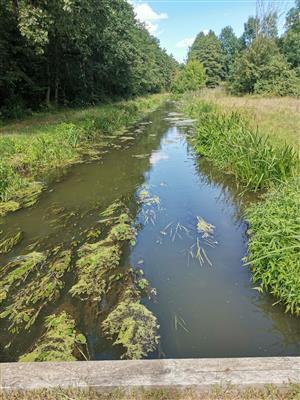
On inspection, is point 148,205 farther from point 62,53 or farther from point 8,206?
point 62,53

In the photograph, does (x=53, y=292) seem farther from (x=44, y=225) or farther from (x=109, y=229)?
(x=44, y=225)

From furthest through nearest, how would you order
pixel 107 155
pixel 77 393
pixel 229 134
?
pixel 107 155, pixel 229 134, pixel 77 393

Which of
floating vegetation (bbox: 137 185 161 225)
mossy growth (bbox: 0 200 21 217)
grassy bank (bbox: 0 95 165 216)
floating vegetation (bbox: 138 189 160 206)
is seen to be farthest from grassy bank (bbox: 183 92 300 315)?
mossy growth (bbox: 0 200 21 217)

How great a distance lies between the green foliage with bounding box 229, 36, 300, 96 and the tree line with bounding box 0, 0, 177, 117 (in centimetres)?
1034

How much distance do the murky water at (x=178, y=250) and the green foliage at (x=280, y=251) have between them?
0.58 feet

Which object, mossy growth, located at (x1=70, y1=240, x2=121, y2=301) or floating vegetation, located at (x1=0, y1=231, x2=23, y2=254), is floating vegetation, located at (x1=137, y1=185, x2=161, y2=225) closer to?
mossy growth, located at (x1=70, y1=240, x2=121, y2=301)

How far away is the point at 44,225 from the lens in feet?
20.4

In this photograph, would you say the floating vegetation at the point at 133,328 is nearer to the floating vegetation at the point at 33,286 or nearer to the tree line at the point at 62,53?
the floating vegetation at the point at 33,286

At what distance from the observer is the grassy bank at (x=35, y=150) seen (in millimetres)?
7789

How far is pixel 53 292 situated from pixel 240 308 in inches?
89.6

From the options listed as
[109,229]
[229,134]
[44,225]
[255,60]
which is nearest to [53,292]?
[109,229]

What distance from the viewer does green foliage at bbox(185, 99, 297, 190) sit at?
6.96 m

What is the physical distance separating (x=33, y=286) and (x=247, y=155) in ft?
19.0

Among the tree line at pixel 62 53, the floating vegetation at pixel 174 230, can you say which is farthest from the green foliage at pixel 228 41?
the floating vegetation at pixel 174 230
